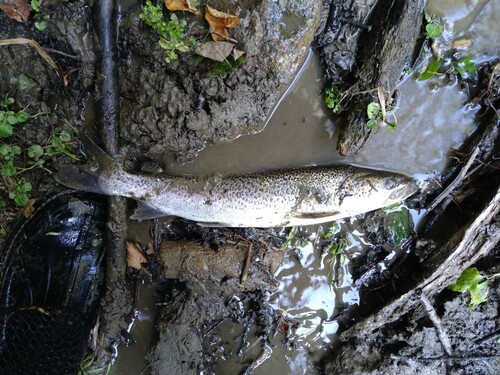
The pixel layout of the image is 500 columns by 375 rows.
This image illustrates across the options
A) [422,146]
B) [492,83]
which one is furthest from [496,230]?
[492,83]

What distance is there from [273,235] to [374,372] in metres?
1.69

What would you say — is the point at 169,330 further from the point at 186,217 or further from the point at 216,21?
the point at 216,21

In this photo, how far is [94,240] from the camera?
14.1ft

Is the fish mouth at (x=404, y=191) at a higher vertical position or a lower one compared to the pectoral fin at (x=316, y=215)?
lower

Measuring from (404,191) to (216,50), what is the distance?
2226mm

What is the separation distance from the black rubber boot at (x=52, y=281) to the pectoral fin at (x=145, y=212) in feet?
1.83

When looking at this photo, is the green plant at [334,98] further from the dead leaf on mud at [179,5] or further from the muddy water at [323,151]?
the dead leaf on mud at [179,5]

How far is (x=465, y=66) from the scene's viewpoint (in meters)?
3.84

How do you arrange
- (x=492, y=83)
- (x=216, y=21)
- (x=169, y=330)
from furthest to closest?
(x=169, y=330) < (x=492, y=83) < (x=216, y=21)

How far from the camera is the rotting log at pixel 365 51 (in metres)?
3.56

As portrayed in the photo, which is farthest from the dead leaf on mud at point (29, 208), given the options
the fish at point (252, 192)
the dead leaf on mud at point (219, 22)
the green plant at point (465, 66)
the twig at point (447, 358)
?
the green plant at point (465, 66)

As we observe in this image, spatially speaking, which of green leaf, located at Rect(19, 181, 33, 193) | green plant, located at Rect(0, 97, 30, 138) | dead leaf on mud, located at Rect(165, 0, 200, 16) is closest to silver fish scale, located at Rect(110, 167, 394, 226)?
green leaf, located at Rect(19, 181, 33, 193)

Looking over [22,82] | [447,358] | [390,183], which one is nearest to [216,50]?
[22,82]

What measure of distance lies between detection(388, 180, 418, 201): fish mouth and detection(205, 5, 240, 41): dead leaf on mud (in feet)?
7.09
